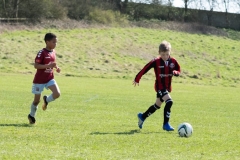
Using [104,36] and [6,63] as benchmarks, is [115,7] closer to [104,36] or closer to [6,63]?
[104,36]

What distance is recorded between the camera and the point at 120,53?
41.9m

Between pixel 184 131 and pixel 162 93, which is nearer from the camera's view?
pixel 184 131

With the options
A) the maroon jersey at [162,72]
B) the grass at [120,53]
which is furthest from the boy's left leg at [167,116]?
the grass at [120,53]

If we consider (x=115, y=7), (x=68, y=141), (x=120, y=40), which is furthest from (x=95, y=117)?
(x=115, y=7)

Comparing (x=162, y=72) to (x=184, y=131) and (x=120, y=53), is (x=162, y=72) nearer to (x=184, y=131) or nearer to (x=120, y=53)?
(x=184, y=131)

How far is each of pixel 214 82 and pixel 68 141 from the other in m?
29.7

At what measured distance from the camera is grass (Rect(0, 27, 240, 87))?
1436 inches

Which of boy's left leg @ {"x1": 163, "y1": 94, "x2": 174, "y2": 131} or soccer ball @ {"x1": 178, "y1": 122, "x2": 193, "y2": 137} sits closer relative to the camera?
soccer ball @ {"x1": 178, "y1": 122, "x2": 193, "y2": 137}

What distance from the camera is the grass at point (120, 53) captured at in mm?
36469

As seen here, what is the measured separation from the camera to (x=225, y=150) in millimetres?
7879

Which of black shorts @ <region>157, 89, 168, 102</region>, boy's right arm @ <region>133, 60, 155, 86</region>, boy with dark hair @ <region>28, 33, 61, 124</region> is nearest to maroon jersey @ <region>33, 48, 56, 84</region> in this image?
boy with dark hair @ <region>28, 33, 61, 124</region>

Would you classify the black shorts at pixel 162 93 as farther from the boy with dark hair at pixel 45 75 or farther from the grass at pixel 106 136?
the boy with dark hair at pixel 45 75

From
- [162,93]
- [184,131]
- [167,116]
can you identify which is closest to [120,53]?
[162,93]

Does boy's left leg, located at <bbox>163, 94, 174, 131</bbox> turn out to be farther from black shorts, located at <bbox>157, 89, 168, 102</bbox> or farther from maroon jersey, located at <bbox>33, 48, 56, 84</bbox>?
maroon jersey, located at <bbox>33, 48, 56, 84</bbox>
